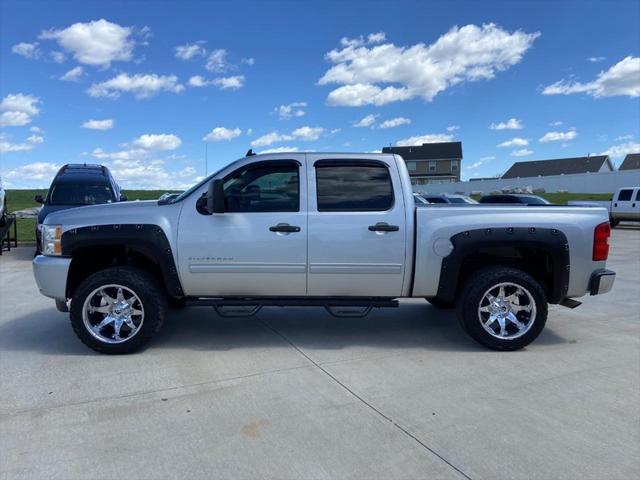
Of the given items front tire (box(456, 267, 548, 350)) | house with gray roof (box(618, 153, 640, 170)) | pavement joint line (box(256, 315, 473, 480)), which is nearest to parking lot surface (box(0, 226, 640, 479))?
pavement joint line (box(256, 315, 473, 480))

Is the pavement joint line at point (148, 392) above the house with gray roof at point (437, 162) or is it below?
below

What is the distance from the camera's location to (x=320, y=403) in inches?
143

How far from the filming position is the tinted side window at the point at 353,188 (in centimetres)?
479

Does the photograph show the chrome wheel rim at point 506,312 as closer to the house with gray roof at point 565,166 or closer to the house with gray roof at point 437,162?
the house with gray roof at point 437,162

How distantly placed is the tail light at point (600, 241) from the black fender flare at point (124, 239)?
164 inches

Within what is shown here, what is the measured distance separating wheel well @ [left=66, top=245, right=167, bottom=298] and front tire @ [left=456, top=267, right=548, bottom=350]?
3141mm

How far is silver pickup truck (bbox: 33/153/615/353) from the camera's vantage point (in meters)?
4.66

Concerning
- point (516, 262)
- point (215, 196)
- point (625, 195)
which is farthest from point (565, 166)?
point (215, 196)

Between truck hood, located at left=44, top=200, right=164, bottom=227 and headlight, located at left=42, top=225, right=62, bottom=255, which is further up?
truck hood, located at left=44, top=200, right=164, bottom=227

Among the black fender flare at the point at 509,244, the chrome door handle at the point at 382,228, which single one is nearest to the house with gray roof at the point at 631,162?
the black fender flare at the point at 509,244

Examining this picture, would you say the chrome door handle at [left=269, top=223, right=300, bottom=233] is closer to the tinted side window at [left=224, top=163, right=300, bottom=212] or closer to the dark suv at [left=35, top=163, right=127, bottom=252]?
the tinted side window at [left=224, top=163, right=300, bottom=212]

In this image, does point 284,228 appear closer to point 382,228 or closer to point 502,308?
point 382,228

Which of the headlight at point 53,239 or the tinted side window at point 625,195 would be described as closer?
the headlight at point 53,239

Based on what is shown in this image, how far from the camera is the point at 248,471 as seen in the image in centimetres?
276
